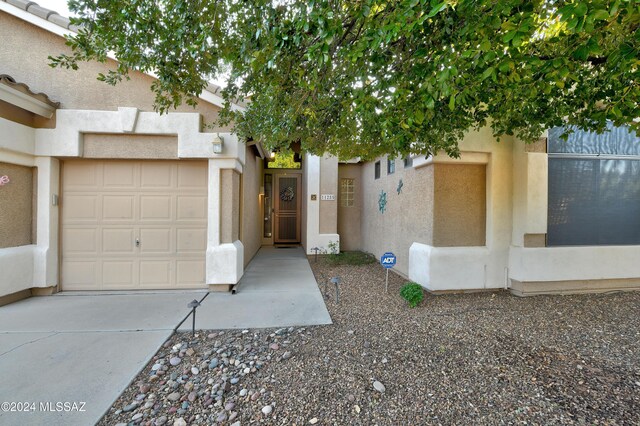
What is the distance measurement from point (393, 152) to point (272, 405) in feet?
11.4

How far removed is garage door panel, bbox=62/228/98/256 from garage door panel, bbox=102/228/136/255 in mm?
180

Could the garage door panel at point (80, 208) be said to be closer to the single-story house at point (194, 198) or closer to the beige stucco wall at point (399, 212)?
the single-story house at point (194, 198)

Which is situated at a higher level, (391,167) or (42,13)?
(42,13)

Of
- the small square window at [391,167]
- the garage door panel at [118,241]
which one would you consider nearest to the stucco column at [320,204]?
the small square window at [391,167]

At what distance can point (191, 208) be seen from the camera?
4809 mm

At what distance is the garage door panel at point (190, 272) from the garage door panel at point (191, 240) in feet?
0.74

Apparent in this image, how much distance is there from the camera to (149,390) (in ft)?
7.34

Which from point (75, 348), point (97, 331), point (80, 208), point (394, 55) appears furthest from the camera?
point (80, 208)

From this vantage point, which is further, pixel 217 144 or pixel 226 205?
pixel 226 205

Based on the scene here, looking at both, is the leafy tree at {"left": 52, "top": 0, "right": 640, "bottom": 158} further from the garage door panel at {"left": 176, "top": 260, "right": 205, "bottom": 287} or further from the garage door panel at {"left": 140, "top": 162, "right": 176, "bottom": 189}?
the garage door panel at {"left": 176, "top": 260, "right": 205, "bottom": 287}

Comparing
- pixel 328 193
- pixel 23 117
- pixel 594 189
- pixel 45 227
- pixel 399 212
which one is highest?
pixel 23 117

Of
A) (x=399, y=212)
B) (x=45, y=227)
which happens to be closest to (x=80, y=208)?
(x=45, y=227)

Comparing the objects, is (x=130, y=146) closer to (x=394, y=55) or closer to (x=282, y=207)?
(x=394, y=55)

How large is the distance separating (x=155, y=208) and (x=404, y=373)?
479 cm
